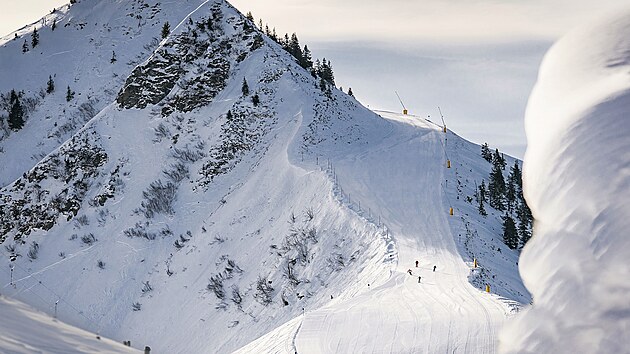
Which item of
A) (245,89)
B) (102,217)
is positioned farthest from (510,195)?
(102,217)

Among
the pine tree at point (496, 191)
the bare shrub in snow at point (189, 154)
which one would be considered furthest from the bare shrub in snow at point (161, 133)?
the pine tree at point (496, 191)

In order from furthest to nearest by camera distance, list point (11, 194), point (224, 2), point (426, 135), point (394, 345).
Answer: point (224, 2)
point (426, 135)
point (11, 194)
point (394, 345)

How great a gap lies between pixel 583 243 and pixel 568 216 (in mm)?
110

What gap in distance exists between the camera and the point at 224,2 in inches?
2923

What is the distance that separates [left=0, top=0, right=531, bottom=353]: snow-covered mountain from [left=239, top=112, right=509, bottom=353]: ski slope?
10 centimetres

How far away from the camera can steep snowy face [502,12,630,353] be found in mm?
2014

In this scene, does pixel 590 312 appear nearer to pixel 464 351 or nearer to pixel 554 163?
pixel 554 163

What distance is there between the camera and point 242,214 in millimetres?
47469

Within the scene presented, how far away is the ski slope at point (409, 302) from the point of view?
810 inches

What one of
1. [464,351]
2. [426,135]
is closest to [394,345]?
[464,351]

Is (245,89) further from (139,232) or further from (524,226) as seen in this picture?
(524,226)

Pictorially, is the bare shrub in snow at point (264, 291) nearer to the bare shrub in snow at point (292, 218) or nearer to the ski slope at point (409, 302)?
the bare shrub in snow at point (292, 218)

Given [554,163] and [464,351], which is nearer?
[554,163]

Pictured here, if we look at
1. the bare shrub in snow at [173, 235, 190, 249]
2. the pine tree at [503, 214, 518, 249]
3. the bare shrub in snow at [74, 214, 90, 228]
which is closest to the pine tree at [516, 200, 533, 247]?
the pine tree at [503, 214, 518, 249]
